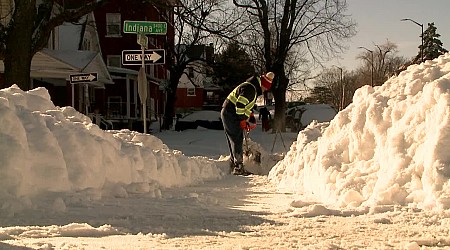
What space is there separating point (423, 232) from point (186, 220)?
209 cm

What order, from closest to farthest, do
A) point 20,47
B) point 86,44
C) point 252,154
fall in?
1. point 252,154
2. point 20,47
3. point 86,44

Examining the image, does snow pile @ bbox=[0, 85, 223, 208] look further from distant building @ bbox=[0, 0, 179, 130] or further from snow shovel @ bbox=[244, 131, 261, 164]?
distant building @ bbox=[0, 0, 179, 130]

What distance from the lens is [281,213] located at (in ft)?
20.5

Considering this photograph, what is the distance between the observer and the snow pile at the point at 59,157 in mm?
6320

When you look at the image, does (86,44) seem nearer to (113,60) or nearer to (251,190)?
(113,60)

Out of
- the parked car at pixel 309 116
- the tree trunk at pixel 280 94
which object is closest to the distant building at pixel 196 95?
the parked car at pixel 309 116

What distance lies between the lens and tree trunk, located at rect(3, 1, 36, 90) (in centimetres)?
1642

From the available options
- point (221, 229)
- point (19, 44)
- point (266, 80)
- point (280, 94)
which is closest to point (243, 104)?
point (266, 80)

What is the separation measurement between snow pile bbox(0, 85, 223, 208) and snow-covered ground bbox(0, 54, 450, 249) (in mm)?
14

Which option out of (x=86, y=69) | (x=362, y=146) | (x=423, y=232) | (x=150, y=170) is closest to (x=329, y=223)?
(x=423, y=232)

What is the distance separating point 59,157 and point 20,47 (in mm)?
10639

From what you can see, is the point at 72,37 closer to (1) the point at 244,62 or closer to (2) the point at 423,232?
(1) the point at 244,62

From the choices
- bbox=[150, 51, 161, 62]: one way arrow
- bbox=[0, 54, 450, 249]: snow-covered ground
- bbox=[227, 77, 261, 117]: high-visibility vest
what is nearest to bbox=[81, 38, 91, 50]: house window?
bbox=[150, 51, 161, 62]: one way arrow

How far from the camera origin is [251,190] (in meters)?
9.34
